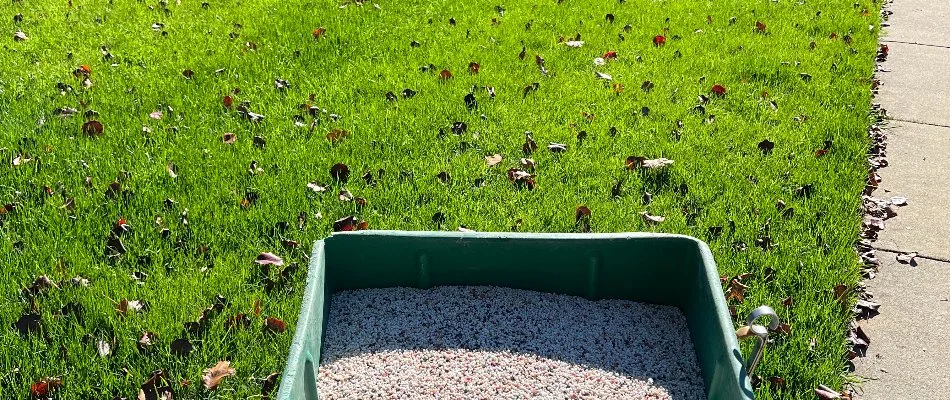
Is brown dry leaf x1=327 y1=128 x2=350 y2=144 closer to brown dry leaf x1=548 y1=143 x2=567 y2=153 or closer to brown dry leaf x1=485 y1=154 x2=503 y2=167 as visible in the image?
brown dry leaf x1=485 y1=154 x2=503 y2=167

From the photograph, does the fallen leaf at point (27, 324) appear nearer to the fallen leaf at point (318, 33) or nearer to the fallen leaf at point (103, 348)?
the fallen leaf at point (103, 348)

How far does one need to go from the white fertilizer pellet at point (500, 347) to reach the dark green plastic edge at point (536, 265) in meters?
0.04

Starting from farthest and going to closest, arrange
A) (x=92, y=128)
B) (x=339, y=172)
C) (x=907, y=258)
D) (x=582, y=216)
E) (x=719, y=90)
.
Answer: (x=719, y=90) < (x=92, y=128) < (x=339, y=172) < (x=582, y=216) < (x=907, y=258)

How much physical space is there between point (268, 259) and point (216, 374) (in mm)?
657

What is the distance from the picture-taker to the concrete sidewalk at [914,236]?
282cm

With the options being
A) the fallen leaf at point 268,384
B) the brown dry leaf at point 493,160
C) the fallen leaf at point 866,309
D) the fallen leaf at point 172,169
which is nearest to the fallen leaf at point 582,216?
the brown dry leaf at point 493,160

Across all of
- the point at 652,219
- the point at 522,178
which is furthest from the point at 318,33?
the point at 652,219

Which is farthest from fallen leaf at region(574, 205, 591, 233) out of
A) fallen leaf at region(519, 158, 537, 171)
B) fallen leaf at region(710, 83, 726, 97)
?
fallen leaf at region(710, 83, 726, 97)

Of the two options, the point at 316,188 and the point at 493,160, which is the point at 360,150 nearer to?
the point at 316,188

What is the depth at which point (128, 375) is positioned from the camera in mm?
2619

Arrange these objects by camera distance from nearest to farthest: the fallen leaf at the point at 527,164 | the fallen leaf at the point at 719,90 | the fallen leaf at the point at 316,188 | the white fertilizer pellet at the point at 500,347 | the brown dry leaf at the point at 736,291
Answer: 1. the white fertilizer pellet at the point at 500,347
2. the brown dry leaf at the point at 736,291
3. the fallen leaf at the point at 316,188
4. the fallen leaf at the point at 527,164
5. the fallen leaf at the point at 719,90

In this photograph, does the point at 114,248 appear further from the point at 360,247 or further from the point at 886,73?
the point at 886,73

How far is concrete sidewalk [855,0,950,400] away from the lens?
9.24 ft

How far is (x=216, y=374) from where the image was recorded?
8.68 ft
